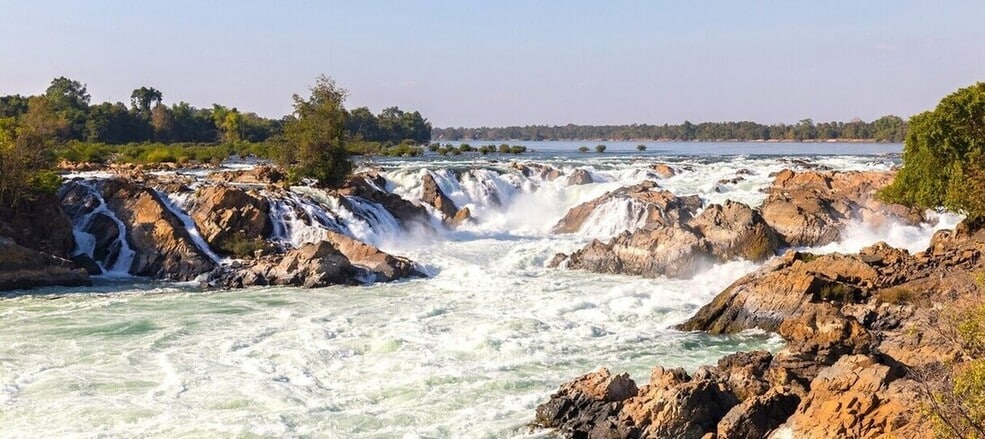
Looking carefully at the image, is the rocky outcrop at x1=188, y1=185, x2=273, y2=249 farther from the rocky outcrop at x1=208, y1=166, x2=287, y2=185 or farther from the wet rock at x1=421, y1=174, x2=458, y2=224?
the wet rock at x1=421, y1=174, x2=458, y2=224

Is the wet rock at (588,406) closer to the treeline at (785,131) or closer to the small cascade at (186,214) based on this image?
the small cascade at (186,214)

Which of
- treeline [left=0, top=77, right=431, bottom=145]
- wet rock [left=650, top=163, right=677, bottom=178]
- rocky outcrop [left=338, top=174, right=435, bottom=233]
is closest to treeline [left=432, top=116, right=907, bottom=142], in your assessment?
treeline [left=0, top=77, right=431, bottom=145]

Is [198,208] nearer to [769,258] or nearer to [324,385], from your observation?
[324,385]

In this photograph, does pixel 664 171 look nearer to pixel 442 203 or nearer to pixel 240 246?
pixel 442 203

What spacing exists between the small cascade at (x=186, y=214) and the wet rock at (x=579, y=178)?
72.2 feet

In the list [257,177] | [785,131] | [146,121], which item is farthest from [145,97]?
[785,131]

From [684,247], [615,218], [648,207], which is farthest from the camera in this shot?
[615,218]

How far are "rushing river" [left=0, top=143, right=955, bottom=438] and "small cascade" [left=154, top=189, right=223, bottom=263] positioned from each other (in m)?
2.67

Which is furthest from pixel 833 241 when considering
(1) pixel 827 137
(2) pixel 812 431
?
(1) pixel 827 137

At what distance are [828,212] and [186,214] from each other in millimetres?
24622

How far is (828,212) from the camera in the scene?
31.8 meters

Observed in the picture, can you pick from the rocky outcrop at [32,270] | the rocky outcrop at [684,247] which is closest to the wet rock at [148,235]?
the rocky outcrop at [32,270]

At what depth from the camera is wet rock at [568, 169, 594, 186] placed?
45.8m

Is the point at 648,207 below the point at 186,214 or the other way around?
below
